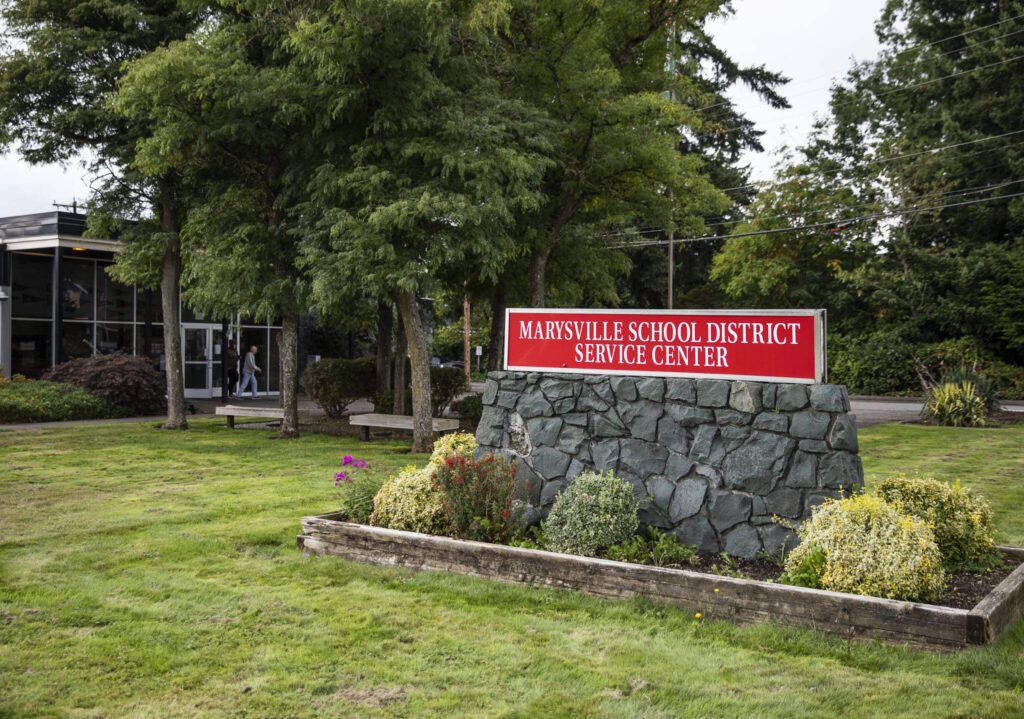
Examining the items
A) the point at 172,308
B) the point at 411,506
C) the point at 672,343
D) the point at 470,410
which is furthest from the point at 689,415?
the point at 172,308

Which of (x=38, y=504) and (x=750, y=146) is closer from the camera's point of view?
(x=38, y=504)

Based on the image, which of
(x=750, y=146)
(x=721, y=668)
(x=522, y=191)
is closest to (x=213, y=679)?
(x=721, y=668)

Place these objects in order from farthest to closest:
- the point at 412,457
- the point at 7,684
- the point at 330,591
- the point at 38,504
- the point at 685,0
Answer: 1. the point at 685,0
2. the point at 412,457
3. the point at 38,504
4. the point at 330,591
5. the point at 7,684

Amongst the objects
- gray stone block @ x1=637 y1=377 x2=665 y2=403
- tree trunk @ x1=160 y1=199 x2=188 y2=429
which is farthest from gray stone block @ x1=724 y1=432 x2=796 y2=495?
tree trunk @ x1=160 y1=199 x2=188 y2=429

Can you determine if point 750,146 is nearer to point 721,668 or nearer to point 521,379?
point 521,379

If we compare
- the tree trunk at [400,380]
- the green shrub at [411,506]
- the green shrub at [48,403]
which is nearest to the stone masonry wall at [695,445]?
the green shrub at [411,506]

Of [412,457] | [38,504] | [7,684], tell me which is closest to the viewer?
[7,684]

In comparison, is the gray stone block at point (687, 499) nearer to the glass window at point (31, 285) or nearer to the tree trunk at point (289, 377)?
the tree trunk at point (289, 377)

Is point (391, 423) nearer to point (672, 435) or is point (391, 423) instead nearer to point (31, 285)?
point (672, 435)

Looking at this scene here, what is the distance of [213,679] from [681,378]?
4.06m

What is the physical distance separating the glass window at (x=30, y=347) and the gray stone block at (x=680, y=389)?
22457 millimetres

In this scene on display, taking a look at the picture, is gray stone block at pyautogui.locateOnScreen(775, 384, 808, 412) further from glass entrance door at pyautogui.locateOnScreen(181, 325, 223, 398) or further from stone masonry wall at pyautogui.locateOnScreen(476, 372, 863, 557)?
glass entrance door at pyautogui.locateOnScreen(181, 325, 223, 398)

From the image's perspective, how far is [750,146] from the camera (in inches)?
1610

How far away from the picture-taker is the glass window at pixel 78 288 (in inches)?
976
